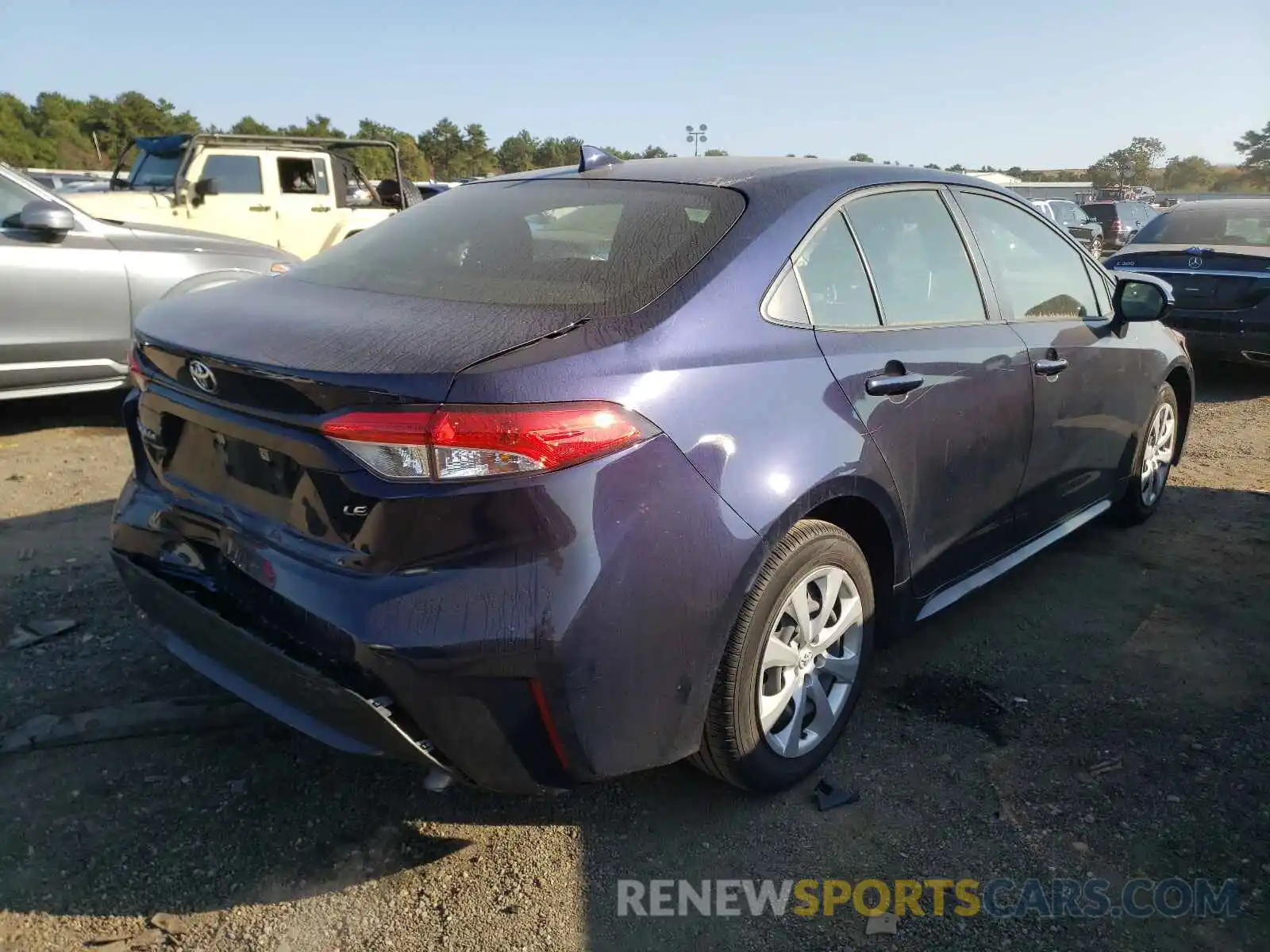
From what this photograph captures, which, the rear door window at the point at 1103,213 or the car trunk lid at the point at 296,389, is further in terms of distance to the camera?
the rear door window at the point at 1103,213

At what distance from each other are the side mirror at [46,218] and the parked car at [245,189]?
108 inches

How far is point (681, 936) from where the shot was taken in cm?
216

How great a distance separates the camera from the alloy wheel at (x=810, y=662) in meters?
2.49

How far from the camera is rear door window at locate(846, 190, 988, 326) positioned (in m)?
2.87

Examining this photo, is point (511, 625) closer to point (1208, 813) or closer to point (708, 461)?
point (708, 461)

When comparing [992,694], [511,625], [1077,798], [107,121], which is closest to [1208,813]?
[1077,798]

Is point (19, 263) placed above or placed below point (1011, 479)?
above

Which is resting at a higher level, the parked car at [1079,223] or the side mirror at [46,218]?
the side mirror at [46,218]

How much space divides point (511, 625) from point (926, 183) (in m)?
2.23

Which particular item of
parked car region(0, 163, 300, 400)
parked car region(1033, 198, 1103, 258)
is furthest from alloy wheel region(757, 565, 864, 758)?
parked car region(1033, 198, 1103, 258)

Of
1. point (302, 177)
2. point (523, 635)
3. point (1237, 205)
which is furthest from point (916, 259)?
point (302, 177)

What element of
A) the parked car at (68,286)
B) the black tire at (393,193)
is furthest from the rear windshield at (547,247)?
the black tire at (393,193)

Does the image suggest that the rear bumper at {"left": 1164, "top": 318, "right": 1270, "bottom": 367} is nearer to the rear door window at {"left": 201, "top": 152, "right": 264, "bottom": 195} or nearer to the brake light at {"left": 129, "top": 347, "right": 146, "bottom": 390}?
the brake light at {"left": 129, "top": 347, "right": 146, "bottom": 390}

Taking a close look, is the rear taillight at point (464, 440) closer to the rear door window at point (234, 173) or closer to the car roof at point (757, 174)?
the car roof at point (757, 174)
